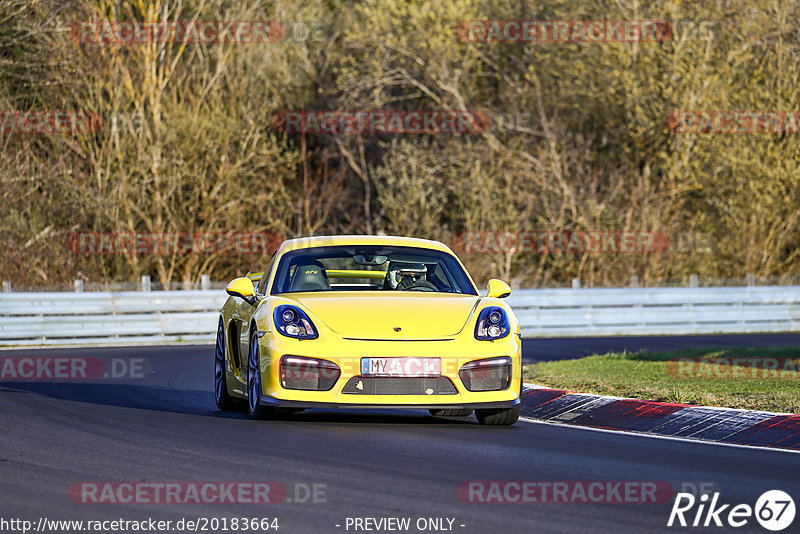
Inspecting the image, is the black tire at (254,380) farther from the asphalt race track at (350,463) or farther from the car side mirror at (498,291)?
the car side mirror at (498,291)

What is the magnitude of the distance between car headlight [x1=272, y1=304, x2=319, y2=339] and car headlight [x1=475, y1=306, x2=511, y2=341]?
1212 millimetres

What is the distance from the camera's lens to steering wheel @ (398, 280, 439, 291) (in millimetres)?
10875

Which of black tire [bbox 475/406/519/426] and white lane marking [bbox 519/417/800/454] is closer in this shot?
white lane marking [bbox 519/417/800/454]

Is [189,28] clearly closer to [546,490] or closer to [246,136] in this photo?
[246,136]

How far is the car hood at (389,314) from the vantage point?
945 cm

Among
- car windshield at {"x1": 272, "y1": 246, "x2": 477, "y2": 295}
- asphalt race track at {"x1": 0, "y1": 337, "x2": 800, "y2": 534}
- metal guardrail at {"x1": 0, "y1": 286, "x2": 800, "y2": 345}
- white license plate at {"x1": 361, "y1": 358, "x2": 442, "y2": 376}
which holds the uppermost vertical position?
car windshield at {"x1": 272, "y1": 246, "x2": 477, "y2": 295}

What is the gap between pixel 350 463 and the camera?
25.7 ft

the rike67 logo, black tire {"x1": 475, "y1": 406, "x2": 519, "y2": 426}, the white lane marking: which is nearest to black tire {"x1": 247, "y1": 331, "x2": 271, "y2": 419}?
black tire {"x1": 475, "y1": 406, "x2": 519, "y2": 426}

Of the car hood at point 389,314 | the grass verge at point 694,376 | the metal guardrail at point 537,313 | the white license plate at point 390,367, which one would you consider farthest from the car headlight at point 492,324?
the metal guardrail at point 537,313

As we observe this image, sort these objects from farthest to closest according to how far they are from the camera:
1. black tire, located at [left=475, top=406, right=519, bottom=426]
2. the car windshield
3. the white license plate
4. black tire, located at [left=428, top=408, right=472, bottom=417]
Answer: black tire, located at [left=428, top=408, right=472, bottom=417]
the car windshield
black tire, located at [left=475, top=406, right=519, bottom=426]
the white license plate

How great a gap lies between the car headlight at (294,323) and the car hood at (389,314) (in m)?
0.10

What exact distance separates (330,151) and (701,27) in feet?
41.4

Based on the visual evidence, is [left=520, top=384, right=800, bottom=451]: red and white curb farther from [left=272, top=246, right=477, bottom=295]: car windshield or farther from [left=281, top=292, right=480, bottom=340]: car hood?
[left=281, top=292, right=480, bottom=340]: car hood

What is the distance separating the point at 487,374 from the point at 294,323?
4.75ft
